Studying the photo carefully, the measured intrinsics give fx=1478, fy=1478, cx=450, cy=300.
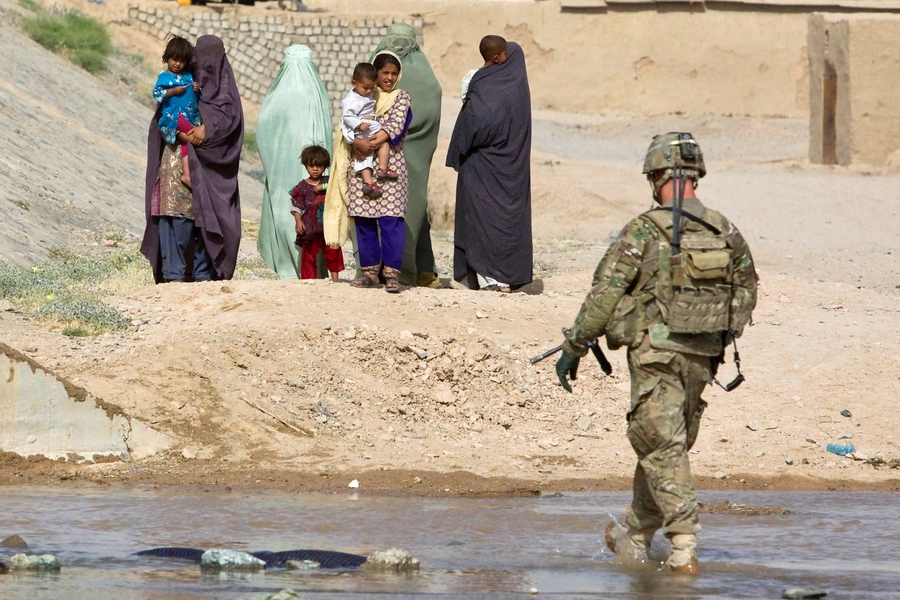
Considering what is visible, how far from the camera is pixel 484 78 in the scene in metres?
8.90

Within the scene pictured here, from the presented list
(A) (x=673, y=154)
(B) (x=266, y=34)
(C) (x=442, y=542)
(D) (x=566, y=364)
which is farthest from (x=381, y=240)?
(B) (x=266, y=34)

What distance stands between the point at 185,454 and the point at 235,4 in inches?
870

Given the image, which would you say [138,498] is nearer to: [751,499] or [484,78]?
[751,499]

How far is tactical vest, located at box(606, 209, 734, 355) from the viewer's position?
470 cm

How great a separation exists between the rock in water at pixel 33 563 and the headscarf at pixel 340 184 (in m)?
3.69

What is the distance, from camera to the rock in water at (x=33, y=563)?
15.4 ft

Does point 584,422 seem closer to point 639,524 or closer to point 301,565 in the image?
point 639,524

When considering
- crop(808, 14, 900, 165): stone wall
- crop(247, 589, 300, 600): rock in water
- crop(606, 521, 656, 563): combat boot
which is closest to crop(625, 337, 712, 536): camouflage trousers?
crop(606, 521, 656, 563): combat boot

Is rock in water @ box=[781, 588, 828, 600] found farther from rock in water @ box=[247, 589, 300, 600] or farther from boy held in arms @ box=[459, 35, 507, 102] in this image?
boy held in arms @ box=[459, 35, 507, 102]

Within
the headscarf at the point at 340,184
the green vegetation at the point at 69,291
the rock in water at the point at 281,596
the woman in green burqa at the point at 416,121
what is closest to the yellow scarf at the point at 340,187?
the headscarf at the point at 340,184

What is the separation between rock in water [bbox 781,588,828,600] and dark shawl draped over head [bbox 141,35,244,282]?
4.88 m

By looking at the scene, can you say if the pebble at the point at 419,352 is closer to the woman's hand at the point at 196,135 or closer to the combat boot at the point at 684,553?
the woman's hand at the point at 196,135

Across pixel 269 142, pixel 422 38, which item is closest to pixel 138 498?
pixel 269 142

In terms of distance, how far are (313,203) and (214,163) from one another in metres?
0.62
